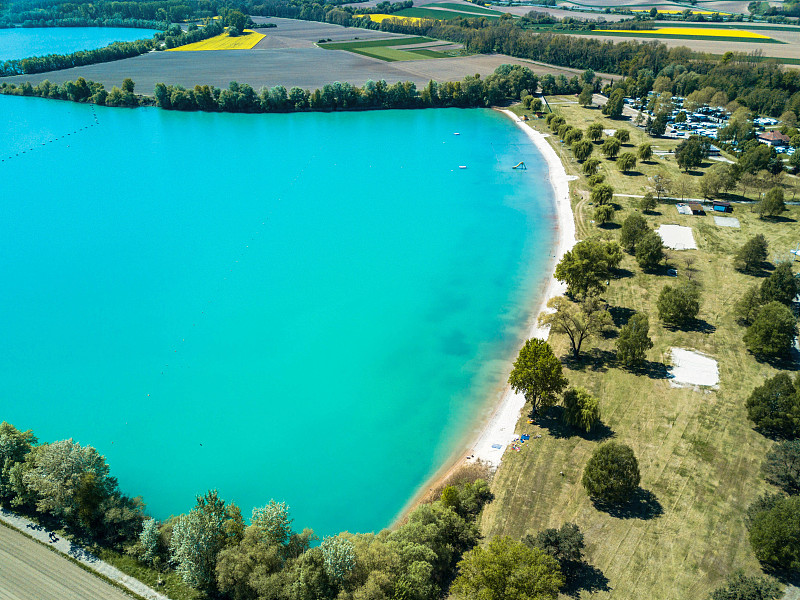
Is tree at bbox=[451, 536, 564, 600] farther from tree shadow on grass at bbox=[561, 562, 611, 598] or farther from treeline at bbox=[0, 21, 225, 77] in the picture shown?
treeline at bbox=[0, 21, 225, 77]

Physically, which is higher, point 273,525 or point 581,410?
point 273,525

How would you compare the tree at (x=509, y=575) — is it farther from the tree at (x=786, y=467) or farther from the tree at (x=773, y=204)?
the tree at (x=773, y=204)

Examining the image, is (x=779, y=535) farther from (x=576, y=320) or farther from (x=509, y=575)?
(x=576, y=320)

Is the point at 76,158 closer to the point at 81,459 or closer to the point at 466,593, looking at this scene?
the point at 81,459

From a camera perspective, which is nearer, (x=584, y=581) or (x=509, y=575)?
(x=509, y=575)

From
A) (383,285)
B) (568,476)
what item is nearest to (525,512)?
(568,476)

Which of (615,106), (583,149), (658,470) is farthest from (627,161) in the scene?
(658,470)

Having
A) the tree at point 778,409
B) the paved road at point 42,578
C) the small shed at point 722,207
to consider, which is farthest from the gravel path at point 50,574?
the small shed at point 722,207

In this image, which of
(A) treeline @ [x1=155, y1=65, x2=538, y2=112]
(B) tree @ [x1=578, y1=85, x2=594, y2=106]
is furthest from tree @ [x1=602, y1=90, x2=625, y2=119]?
Result: (A) treeline @ [x1=155, y1=65, x2=538, y2=112]
